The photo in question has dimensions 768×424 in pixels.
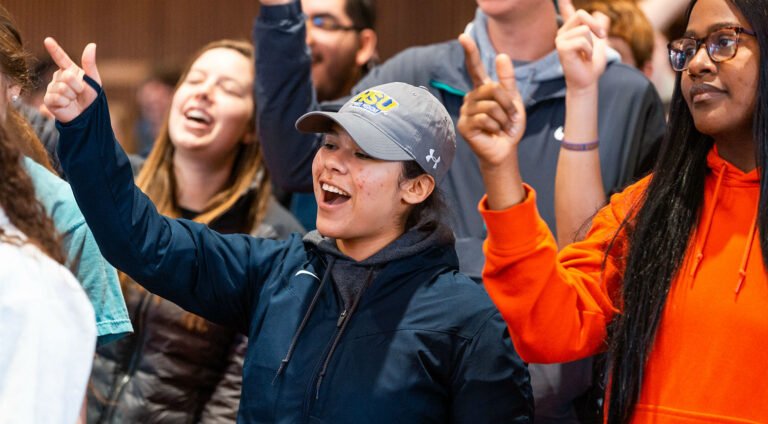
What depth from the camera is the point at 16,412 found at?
1.30 meters

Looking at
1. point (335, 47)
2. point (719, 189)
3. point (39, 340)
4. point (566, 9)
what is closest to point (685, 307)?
point (719, 189)

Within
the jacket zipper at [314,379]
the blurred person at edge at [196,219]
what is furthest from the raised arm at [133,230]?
the blurred person at edge at [196,219]

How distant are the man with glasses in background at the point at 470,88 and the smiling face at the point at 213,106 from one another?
0.30 meters

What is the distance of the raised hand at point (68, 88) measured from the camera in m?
1.76

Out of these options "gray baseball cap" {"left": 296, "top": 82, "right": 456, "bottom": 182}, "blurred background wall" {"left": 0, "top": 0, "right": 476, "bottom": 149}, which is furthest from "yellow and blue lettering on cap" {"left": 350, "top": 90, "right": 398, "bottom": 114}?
"blurred background wall" {"left": 0, "top": 0, "right": 476, "bottom": 149}

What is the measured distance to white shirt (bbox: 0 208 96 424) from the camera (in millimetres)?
1317

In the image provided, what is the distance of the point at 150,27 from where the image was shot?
5859mm

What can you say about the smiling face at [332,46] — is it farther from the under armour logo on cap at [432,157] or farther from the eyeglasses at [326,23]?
the under armour logo on cap at [432,157]

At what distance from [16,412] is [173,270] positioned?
679mm

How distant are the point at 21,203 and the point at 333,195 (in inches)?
29.1

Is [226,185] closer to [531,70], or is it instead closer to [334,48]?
[334,48]

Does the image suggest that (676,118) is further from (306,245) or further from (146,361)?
(146,361)

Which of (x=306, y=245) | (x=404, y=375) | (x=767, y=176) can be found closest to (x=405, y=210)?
(x=306, y=245)

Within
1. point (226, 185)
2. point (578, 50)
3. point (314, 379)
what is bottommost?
point (314, 379)
